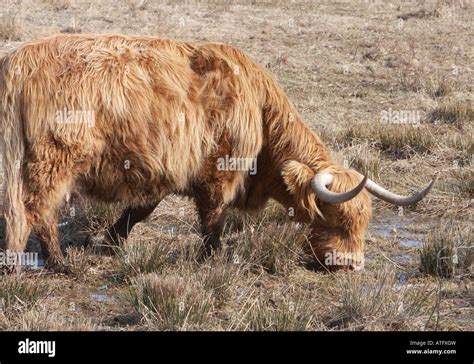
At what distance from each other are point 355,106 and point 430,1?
6615 mm

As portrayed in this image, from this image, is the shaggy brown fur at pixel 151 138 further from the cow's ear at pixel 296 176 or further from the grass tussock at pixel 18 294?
the grass tussock at pixel 18 294

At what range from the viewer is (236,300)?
18.0ft

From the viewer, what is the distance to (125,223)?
260 inches

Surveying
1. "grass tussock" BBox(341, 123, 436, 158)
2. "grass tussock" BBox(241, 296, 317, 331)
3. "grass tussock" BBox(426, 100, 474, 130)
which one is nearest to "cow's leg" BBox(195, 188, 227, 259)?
"grass tussock" BBox(241, 296, 317, 331)

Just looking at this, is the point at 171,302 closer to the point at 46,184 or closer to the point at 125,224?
the point at 46,184

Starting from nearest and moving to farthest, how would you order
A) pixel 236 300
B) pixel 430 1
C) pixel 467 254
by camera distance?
pixel 236 300 < pixel 467 254 < pixel 430 1

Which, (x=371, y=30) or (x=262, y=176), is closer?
(x=262, y=176)

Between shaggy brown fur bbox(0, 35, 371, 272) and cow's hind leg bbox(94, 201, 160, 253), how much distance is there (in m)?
0.01

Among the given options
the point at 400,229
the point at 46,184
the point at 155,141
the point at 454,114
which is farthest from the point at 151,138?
the point at 454,114

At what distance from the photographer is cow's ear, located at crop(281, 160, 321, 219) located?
6.19 metres

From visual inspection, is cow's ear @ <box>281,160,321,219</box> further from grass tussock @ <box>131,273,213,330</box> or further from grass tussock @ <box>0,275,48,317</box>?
grass tussock @ <box>0,275,48,317</box>

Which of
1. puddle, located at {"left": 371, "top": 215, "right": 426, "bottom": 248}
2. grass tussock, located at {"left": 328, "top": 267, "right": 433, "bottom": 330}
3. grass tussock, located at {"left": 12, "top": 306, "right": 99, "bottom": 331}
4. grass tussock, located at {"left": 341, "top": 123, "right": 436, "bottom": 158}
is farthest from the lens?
grass tussock, located at {"left": 341, "top": 123, "right": 436, "bottom": 158}
